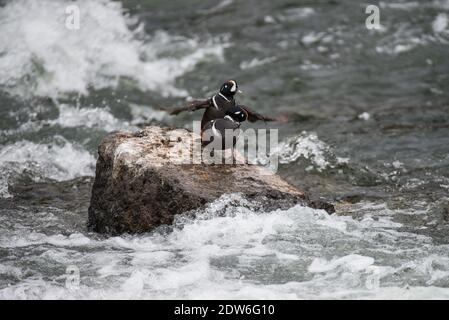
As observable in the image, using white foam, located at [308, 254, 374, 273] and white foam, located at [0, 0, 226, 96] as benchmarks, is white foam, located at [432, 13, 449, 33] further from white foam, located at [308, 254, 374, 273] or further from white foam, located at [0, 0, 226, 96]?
white foam, located at [308, 254, 374, 273]

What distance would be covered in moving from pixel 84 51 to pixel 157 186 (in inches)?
260

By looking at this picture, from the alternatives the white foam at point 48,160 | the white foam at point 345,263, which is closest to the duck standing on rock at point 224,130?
the white foam at point 345,263

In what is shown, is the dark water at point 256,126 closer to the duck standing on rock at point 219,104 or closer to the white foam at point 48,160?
the white foam at point 48,160

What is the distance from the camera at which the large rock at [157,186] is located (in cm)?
674

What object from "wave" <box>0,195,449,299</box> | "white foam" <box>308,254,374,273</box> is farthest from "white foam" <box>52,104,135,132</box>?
"white foam" <box>308,254,374,273</box>

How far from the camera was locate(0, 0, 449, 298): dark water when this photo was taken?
20.2 feet

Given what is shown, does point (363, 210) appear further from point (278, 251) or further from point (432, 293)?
point (432, 293)

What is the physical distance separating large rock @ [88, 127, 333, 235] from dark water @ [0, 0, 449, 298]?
5.8 inches

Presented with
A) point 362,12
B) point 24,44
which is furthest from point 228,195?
point 362,12

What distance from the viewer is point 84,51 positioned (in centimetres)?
1281

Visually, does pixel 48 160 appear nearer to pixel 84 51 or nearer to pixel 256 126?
pixel 256 126

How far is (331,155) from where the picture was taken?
31.6 ft
